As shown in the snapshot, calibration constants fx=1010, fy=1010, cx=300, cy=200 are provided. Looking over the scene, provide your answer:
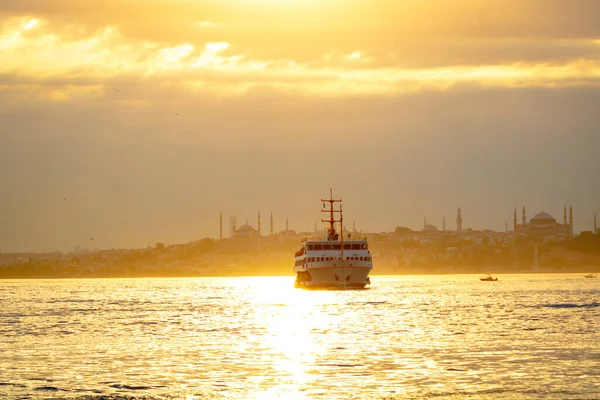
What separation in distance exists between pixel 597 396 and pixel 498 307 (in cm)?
7752

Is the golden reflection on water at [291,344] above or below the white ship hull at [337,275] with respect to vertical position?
below

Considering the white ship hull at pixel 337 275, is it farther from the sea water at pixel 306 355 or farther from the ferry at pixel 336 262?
the sea water at pixel 306 355

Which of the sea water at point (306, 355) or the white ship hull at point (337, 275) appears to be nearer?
the sea water at point (306, 355)

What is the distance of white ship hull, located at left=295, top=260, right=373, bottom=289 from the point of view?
160 metres

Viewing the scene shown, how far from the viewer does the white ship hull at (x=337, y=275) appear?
15950cm

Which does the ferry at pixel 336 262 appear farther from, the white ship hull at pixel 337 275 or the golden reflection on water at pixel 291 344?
the golden reflection on water at pixel 291 344

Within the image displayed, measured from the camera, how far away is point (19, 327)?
8988 centimetres

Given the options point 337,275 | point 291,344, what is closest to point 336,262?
point 337,275

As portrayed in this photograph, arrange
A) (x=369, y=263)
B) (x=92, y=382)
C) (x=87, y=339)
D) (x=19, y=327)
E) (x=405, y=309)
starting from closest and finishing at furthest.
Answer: (x=92, y=382)
(x=87, y=339)
(x=19, y=327)
(x=405, y=309)
(x=369, y=263)

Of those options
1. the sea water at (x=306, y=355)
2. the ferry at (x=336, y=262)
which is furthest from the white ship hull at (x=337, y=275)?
the sea water at (x=306, y=355)

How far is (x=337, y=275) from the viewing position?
160 m

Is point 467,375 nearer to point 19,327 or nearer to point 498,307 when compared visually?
point 19,327

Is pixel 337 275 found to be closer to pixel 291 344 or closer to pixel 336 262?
pixel 336 262

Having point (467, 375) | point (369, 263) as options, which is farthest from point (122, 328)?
point (369, 263)
